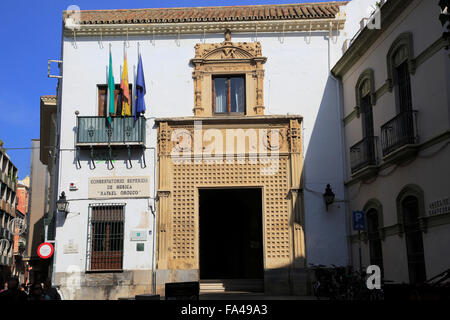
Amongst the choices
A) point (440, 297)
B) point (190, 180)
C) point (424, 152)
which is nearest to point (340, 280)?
point (424, 152)

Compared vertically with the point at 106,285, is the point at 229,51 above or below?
above

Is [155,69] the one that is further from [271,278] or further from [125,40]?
[271,278]

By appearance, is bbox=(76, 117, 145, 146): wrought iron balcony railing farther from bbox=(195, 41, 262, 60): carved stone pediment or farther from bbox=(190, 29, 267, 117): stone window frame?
bbox=(195, 41, 262, 60): carved stone pediment

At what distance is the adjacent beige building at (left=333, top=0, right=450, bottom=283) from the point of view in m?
11.4

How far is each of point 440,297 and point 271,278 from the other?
905 centimetres

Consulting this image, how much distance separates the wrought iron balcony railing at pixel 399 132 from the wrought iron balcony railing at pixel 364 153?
84 centimetres

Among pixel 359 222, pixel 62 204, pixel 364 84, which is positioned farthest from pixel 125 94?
pixel 359 222

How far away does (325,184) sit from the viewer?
16.9 metres

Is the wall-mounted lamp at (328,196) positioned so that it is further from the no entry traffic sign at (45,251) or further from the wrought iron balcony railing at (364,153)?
the no entry traffic sign at (45,251)

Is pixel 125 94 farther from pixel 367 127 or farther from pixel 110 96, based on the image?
pixel 367 127

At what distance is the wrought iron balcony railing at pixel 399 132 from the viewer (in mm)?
12305

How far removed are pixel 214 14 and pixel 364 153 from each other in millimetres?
7648

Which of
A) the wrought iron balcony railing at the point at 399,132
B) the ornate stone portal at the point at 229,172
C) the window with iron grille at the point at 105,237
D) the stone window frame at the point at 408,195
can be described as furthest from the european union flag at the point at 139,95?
the stone window frame at the point at 408,195
